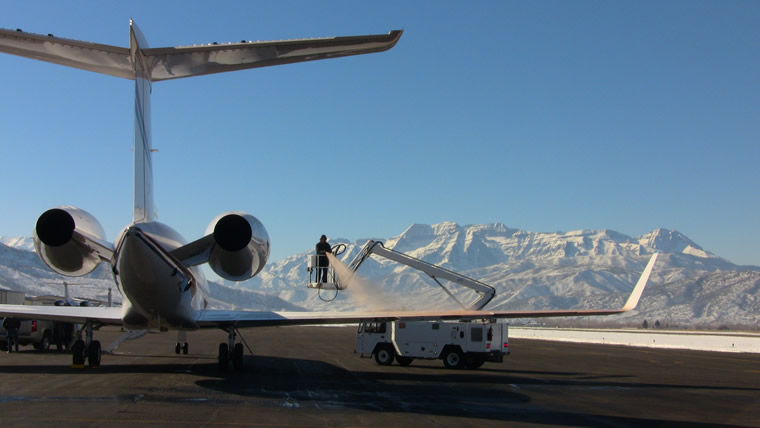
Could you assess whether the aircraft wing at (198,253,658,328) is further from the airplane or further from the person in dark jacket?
the person in dark jacket

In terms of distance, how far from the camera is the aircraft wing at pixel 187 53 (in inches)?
515

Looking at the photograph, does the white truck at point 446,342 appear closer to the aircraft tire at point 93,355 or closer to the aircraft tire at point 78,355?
the aircraft tire at point 93,355

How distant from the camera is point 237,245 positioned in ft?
51.5

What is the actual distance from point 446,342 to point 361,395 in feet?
30.6

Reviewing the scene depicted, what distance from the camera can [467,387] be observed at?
17672 millimetres

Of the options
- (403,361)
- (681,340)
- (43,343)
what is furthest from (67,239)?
(681,340)

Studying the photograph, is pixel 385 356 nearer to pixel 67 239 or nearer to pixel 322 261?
pixel 322 261

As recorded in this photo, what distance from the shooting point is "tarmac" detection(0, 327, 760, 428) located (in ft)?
38.5

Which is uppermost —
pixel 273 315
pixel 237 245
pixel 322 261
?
pixel 237 245

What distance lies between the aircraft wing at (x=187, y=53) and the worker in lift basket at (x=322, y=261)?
11.1 metres

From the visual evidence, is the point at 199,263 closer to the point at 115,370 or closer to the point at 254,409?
the point at 254,409

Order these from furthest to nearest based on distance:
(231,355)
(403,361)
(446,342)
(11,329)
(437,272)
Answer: (437,272) → (11,329) → (403,361) → (446,342) → (231,355)

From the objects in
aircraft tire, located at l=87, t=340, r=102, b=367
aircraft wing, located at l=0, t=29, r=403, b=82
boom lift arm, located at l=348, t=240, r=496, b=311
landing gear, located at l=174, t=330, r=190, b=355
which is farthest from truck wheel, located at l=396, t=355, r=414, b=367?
aircraft wing, located at l=0, t=29, r=403, b=82

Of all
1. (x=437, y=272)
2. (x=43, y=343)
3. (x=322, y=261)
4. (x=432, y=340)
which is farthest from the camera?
(x=43, y=343)
